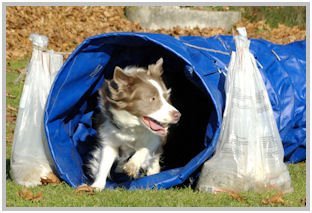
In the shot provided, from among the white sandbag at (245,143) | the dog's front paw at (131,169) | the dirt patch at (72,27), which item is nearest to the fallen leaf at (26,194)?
the dog's front paw at (131,169)

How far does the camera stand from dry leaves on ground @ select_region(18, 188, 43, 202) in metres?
6.00

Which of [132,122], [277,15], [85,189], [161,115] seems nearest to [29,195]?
[85,189]

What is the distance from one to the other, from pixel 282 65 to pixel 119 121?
1.99 metres

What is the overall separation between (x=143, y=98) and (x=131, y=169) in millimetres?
664

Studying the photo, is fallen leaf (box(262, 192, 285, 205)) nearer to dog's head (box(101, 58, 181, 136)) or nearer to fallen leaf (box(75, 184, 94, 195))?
dog's head (box(101, 58, 181, 136))

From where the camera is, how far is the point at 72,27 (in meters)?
14.1

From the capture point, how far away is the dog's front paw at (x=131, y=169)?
6.59 m

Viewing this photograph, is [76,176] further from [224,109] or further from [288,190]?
[288,190]

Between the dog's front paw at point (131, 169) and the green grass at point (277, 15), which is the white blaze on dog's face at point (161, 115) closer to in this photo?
the dog's front paw at point (131, 169)

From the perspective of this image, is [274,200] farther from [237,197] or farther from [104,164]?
[104,164]

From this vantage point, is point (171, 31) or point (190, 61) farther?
point (171, 31)

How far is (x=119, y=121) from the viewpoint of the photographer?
685cm

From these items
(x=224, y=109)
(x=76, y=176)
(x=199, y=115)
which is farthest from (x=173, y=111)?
(x=199, y=115)

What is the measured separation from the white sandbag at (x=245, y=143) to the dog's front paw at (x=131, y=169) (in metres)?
0.61
